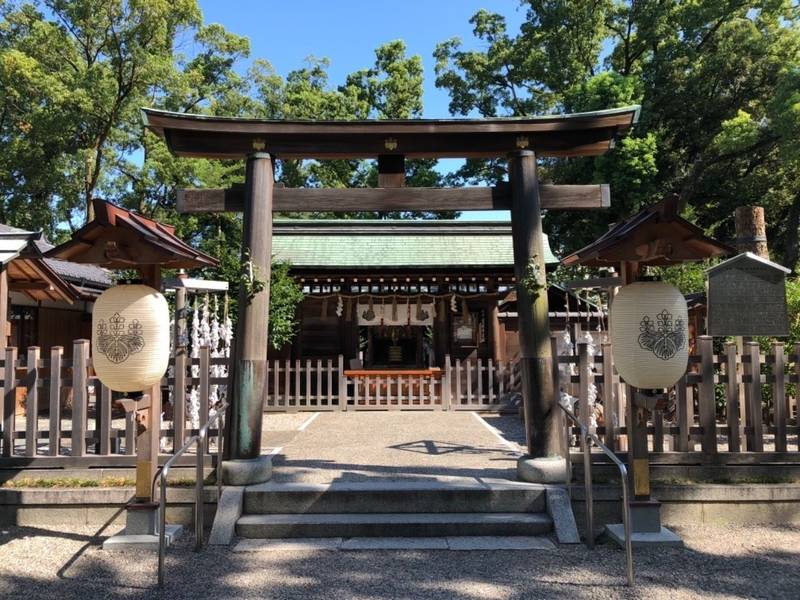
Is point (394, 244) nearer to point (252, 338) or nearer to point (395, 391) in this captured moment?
point (395, 391)

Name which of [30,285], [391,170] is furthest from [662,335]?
[30,285]

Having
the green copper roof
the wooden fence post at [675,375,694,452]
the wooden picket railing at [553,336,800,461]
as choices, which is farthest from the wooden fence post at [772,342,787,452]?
the green copper roof

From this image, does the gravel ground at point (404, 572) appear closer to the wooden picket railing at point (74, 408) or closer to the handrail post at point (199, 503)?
the handrail post at point (199, 503)

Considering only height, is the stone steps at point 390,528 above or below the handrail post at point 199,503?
below

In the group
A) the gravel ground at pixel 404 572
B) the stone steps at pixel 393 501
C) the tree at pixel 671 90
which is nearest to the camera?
the gravel ground at pixel 404 572

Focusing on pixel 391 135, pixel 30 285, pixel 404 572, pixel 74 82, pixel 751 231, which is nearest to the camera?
pixel 404 572

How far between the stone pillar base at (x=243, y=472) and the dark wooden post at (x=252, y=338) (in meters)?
0.09

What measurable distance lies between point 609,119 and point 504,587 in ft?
15.3

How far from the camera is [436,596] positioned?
368 cm

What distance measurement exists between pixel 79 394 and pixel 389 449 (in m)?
3.69

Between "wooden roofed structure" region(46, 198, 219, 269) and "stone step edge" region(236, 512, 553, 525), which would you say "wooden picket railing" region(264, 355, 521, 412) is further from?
"wooden roofed structure" region(46, 198, 219, 269)

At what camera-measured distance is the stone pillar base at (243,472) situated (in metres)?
5.13

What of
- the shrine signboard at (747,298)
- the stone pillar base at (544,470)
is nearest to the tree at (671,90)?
the shrine signboard at (747,298)

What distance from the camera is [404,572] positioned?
13.4ft
